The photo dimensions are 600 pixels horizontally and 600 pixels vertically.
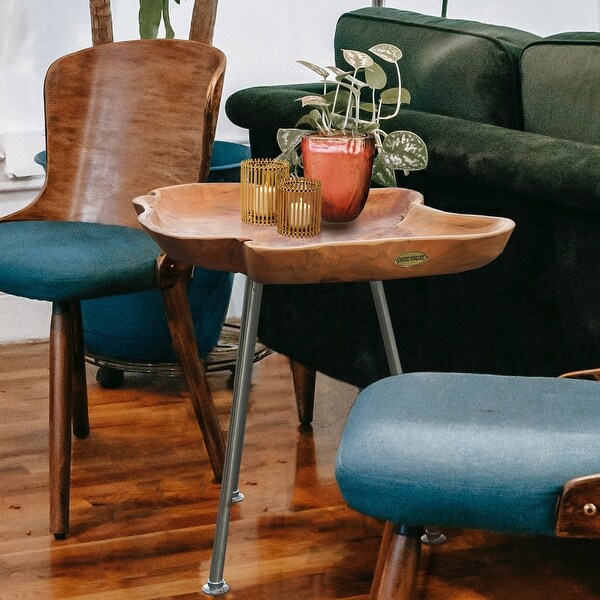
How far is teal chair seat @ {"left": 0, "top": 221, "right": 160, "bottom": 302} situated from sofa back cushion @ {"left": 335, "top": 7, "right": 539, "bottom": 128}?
66 centimetres

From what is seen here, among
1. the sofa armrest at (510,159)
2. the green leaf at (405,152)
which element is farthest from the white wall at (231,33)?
the green leaf at (405,152)

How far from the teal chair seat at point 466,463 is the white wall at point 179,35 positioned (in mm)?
2187

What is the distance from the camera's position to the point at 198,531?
6.69 ft

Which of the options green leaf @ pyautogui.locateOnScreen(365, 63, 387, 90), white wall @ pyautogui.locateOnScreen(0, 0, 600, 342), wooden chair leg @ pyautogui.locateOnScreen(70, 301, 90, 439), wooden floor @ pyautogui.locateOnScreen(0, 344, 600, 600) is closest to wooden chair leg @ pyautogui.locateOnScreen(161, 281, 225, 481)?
wooden floor @ pyautogui.locateOnScreen(0, 344, 600, 600)

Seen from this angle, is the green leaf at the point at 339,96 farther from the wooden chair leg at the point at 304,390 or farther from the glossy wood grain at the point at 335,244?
the wooden chair leg at the point at 304,390

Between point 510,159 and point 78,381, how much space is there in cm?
110

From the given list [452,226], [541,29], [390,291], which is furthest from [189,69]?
[541,29]

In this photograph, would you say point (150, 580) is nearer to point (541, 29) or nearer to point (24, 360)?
point (24, 360)

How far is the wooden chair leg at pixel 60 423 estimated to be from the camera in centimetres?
200

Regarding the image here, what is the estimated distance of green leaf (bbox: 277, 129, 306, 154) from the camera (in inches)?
73.8

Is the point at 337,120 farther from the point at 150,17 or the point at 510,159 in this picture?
the point at 150,17

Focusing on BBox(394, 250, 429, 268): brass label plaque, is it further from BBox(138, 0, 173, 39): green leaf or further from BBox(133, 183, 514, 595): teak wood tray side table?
BBox(138, 0, 173, 39): green leaf

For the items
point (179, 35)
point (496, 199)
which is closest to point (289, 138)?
point (496, 199)

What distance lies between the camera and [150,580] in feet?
6.09
